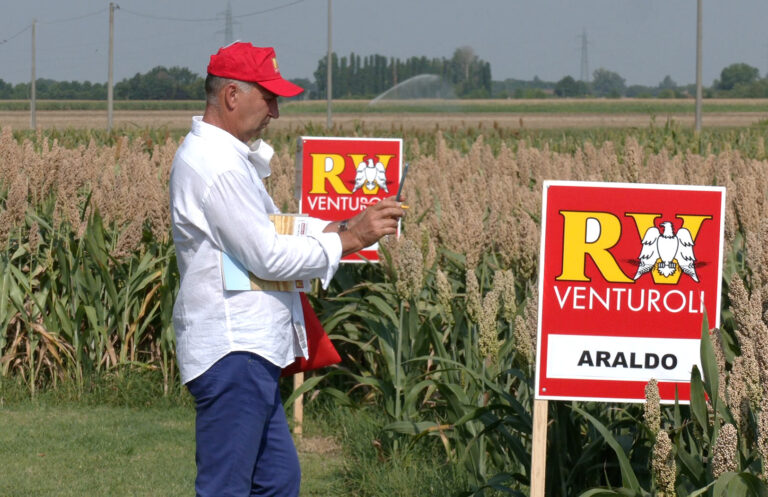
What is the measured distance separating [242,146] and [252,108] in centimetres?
14

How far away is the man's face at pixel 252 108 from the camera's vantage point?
3998 mm

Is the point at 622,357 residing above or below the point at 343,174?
below

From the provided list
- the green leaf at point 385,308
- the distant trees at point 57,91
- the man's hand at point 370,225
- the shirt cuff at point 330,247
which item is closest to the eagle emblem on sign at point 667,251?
the man's hand at point 370,225

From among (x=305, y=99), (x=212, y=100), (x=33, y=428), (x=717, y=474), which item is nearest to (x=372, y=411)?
(x=33, y=428)

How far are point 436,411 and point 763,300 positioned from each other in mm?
3077

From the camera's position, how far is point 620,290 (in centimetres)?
434

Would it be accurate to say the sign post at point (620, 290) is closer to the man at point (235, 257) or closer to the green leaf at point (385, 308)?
the man at point (235, 257)

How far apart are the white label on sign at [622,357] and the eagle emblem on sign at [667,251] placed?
26 cm

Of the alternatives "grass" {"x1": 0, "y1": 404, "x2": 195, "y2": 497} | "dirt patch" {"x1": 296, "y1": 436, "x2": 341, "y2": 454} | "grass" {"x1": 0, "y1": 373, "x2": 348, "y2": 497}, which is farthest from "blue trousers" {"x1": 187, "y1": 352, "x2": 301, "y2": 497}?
"dirt patch" {"x1": 296, "y1": 436, "x2": 341, "y2": 454}

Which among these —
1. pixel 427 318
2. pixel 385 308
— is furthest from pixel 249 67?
pixel 385 308

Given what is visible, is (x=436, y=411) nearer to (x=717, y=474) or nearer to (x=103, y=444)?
(x=103, y=444)

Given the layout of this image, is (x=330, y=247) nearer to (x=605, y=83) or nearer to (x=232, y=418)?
(x=232, y=418)

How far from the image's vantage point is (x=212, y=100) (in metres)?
4.05

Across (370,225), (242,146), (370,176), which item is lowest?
(370,225)
